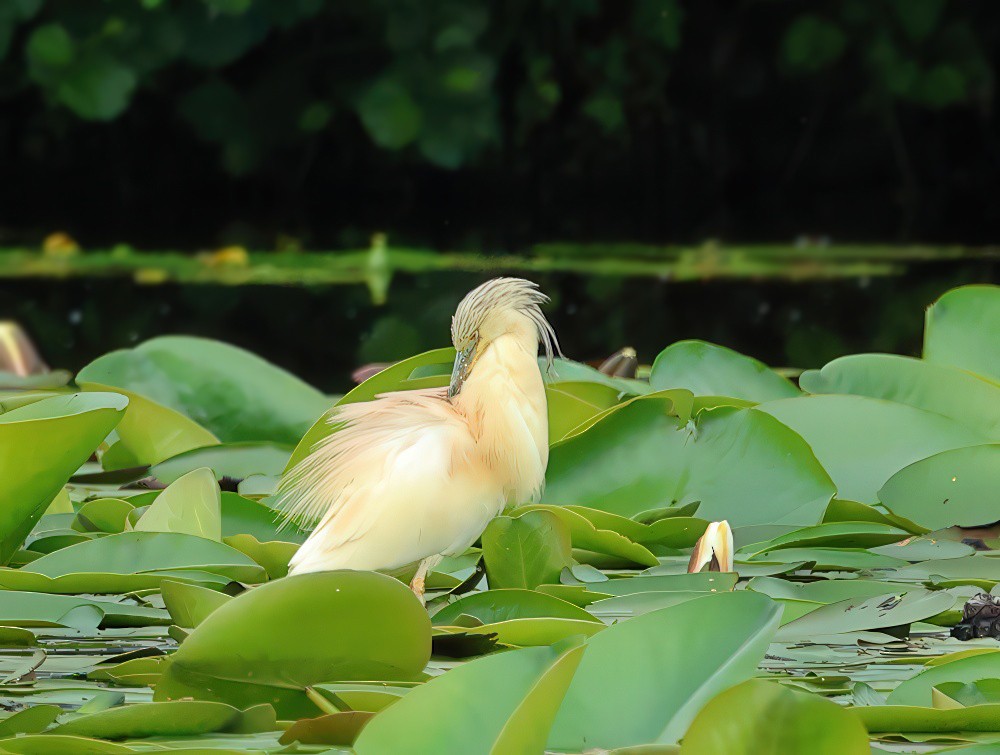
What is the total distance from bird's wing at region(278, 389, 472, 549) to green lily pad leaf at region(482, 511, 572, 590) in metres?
0.07

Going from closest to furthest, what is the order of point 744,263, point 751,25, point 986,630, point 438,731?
point 438,731 → point 986,630 → point 744,263 → point 751,25

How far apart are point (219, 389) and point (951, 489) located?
822 millimetres

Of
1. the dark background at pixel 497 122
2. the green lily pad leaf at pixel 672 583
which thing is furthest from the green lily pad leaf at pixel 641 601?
the dark background at pixel 497 122

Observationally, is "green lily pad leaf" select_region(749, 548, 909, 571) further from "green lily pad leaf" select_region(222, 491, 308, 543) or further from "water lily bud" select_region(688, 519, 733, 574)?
"green lily pad leaf" select_region(222, 491, 308, 543)

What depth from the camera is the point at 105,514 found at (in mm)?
1356

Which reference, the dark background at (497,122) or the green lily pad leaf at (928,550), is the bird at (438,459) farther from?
the dark background at (497,122)

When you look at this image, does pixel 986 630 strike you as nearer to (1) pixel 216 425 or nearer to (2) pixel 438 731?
(2) pixel 438 731

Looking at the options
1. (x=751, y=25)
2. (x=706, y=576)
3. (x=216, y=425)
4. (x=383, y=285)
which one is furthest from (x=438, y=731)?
(x=751, y=25)

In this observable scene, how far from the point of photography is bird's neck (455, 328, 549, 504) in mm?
1202

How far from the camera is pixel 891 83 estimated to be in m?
8.52

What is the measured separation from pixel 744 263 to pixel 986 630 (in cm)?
515

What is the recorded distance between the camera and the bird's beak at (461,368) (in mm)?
1304

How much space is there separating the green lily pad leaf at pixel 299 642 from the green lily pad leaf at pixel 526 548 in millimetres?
240

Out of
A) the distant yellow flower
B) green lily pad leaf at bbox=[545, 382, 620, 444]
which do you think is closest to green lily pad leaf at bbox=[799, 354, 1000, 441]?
green lily pad leaf at bbox=[545, 382, 620, 444]
